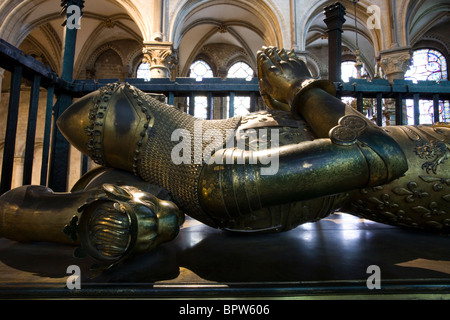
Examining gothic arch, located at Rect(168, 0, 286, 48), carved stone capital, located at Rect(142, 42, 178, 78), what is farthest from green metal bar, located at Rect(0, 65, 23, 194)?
gothic arch, located at Rect(168, 0, 286, 48)

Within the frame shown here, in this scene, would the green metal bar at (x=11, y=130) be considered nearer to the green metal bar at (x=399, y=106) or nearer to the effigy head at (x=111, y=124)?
the effigy head at (x=111, y=124)

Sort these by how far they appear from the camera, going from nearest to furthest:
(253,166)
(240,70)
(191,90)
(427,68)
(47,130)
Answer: (253,166)
(47,130)
(191,90)
(427,68)
(240,70)

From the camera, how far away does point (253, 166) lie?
2.77 feet

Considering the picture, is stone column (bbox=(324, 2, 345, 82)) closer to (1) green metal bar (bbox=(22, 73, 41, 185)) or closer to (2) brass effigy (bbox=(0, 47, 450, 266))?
(2) brass effigy (bbox=(0, 47, 450, 266))

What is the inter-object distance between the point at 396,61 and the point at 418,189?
8.58 m

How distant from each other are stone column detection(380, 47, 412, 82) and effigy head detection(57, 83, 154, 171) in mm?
8901

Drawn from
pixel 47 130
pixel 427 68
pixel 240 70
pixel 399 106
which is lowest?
pixel 47 130

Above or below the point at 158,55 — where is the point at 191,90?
below

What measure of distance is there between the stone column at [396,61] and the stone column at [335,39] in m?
7.00

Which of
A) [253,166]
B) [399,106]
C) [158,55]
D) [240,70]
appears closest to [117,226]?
[253,166]

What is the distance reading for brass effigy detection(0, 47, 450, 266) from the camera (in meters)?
0.85

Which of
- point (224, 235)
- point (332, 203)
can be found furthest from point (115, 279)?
point (332, 203)

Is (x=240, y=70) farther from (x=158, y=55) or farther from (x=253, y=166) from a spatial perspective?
(x=253, y=166)

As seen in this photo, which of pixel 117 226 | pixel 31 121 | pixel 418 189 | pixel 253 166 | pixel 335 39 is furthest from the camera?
pixel 335 39
